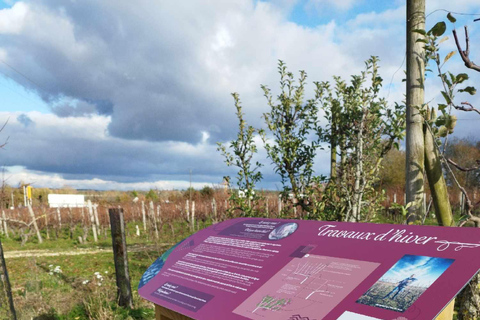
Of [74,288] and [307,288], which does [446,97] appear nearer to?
[307,288]

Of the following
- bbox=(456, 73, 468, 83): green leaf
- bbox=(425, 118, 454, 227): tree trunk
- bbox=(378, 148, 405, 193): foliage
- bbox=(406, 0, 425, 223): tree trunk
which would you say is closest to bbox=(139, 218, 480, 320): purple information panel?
bbox=(406, 0, 425, 223): tree trunk

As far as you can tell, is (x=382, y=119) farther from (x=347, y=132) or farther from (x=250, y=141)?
(x=250, y=141)

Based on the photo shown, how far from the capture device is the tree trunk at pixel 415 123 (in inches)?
124

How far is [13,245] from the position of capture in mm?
19047

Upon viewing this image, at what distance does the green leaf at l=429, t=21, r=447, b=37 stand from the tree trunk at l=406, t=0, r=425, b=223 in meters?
0.21

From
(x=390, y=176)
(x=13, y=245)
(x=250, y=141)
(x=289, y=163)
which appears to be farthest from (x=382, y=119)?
(x=390, y=176)

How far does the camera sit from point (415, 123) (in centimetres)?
318

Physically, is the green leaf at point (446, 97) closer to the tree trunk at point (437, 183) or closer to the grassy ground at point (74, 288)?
the tree trunk at point (437, 183)

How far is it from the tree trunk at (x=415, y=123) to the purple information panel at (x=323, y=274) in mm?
1163

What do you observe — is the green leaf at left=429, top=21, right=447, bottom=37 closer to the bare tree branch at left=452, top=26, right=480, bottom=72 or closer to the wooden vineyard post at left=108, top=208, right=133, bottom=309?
the bare tree branch at left=452, top=26, right=480, bottom=72

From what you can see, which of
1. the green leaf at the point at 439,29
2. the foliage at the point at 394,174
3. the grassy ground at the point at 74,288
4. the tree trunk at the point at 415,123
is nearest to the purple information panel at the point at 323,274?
the tree trunk at the point at 415,123

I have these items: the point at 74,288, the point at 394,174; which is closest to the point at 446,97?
the point at 74,288

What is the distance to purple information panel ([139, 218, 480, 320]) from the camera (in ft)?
5.32

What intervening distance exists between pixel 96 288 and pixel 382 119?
14.4ft
